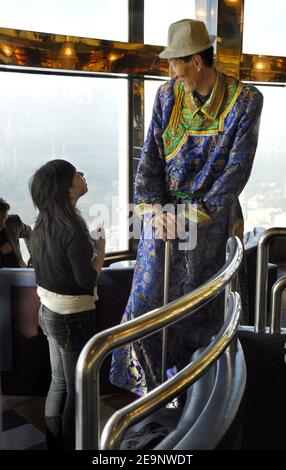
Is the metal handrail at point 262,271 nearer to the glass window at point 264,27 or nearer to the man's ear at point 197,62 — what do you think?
the man's ear at point 197,62

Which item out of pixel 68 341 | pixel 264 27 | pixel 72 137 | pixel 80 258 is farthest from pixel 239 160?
pixel 264 27

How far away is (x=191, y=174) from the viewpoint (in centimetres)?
236

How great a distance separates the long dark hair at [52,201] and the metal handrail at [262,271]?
867 millimetres

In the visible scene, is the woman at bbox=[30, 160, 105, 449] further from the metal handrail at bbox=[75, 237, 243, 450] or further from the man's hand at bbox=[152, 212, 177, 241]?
the metal handrail at bbox=[75, 237, 243, 450]

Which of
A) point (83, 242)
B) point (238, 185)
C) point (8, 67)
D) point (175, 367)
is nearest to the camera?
point (238, 185)

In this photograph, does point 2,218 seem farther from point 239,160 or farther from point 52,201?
point 239,160

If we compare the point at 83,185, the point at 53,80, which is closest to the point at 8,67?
the point at 53,80

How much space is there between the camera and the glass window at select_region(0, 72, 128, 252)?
5.08 meters

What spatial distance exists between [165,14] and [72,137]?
1.44m

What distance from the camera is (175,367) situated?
2.52m

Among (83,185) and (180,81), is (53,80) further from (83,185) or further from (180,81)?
(180,81)

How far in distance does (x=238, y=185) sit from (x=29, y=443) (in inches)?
65.4

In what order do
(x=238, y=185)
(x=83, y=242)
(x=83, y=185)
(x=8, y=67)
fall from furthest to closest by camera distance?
(x=8, y=67)
(x=83, y=185)
(x=83, y=242)
(x=238, y=185)

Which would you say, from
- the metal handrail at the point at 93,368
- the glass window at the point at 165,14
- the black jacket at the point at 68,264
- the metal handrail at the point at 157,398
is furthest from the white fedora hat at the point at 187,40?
the glass window at the point at 165,14
